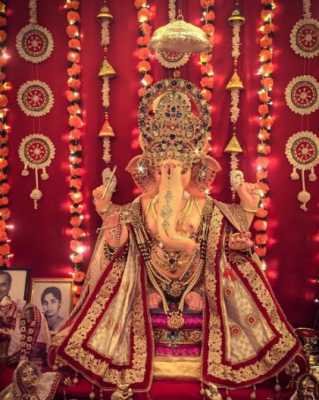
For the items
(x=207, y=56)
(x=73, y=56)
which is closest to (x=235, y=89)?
(x=207, y=56)

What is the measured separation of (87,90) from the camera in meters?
Result: 4.12

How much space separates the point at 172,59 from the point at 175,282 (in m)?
1.53

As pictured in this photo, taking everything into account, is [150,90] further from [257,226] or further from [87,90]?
[257,226]

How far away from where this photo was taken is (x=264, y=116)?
156 inches

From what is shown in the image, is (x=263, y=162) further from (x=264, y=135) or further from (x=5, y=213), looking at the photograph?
(x=5, y=213)

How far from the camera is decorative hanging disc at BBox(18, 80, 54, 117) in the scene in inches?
163

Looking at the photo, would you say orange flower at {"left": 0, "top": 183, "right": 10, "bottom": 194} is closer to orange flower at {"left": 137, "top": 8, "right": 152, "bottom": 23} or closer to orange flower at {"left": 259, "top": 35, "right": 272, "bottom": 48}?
orange flower at {"left": 137, "top": 8, "right": 152, "bottom": 23}

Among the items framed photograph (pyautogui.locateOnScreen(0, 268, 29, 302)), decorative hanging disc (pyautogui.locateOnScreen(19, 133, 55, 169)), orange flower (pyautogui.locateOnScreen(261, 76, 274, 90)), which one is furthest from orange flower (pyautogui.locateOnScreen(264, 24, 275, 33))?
framed photograph (pyautogui.locateOnScreen(0, 268, 29, 302))

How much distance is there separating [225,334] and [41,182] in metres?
1.75

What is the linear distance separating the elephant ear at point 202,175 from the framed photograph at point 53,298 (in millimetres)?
1130

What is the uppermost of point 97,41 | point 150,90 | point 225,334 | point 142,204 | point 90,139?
point 97,41

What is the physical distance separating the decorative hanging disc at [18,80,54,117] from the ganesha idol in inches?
34.9

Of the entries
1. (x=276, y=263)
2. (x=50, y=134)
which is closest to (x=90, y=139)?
(x=50, y=134)

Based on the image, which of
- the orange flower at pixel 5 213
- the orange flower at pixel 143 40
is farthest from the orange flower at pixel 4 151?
the orange flower at pixel 143 40
